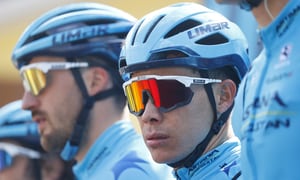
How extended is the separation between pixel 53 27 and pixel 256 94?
91.3 inches

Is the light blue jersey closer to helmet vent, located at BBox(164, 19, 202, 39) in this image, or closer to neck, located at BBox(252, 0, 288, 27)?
neck, located at BBox(252, 0, 288, 27)

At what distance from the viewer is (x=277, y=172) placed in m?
3.54

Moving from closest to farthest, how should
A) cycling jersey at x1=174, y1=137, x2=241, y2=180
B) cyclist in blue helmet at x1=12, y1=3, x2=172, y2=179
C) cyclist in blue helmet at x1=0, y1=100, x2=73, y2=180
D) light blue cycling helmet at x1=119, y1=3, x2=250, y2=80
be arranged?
cycling jersey at x1=174, y1=137, x2=241, y2=180 → light blue cycling helmet at x1=119, y1=3, x2=250, y2=80 → cyclist in blue helmet at x1=12, y1=3, x2=172, y2=179 → cyclist in blue helmet at x1=0, y1=100, x2=73, y2=180

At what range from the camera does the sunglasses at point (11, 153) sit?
22.9 ft

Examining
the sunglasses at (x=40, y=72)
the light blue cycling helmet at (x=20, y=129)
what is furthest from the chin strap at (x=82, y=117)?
the light blue cycling helmet at (x=20, y=129)

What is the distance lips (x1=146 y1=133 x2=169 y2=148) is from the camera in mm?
4445

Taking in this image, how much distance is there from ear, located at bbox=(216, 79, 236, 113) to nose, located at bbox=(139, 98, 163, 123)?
0.29 metres

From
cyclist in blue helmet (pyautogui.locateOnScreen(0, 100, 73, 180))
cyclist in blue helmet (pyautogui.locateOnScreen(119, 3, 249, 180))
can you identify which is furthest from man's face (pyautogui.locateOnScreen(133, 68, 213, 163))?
cyclist in blue helmet (pyautogui.locateOnScreen(0, 100, 73, 180))

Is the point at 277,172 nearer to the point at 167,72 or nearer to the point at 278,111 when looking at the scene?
the point at 278,111

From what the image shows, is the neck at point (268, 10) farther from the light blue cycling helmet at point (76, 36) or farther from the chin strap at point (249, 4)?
the light blue cycling helmet at point (76, 36)

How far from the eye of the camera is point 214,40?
15.2 feet

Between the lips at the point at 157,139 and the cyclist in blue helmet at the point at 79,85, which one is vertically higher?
the lips at the point at 157,139

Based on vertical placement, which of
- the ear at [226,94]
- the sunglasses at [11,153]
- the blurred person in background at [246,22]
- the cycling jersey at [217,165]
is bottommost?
the sunglasses at [11,153]

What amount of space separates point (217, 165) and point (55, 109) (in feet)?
4.68
